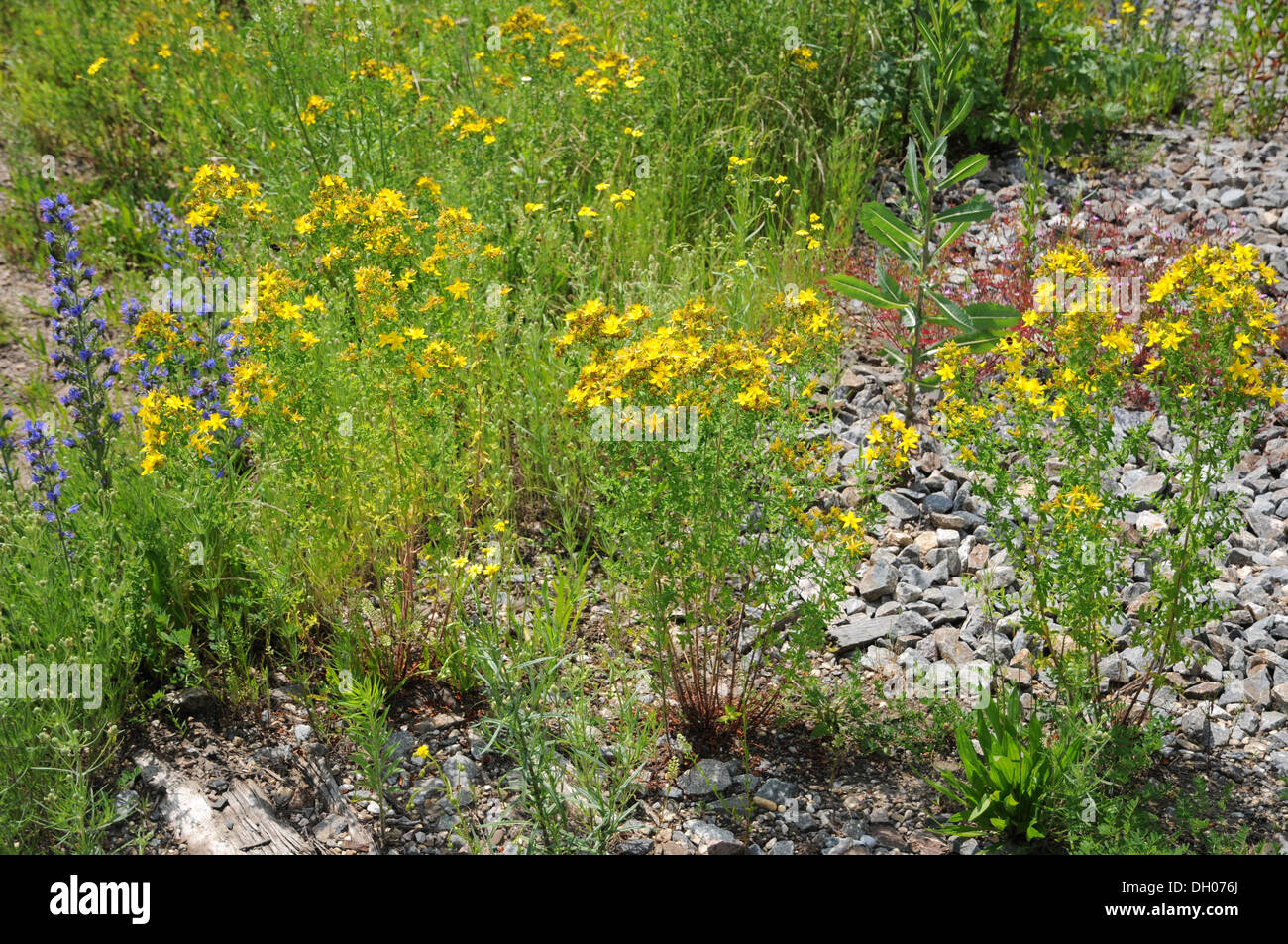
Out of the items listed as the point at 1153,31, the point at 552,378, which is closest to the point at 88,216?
the point at 552,378

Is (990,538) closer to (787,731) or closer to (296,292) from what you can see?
(787,731)

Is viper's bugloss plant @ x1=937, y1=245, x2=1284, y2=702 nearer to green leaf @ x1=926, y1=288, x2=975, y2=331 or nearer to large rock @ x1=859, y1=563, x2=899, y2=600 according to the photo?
large rock @ x1=859, y1=563, x2=899, y2=600

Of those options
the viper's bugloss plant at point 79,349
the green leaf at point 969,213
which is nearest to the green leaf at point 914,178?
the green leaf at point 969,213

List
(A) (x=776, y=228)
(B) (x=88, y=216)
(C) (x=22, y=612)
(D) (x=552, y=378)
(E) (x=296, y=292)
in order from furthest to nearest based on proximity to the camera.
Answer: (B) (x=88, y=216) < (A) (x=776, y=228) < (D) (x=552, y=378) < (E) (x=296, y=292) < (C) (x=22, y=612)

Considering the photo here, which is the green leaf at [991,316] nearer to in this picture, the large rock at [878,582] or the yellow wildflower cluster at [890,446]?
the large rock at [878,582]

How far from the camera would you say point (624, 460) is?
2.66 m

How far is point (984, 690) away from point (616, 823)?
40.0 inches

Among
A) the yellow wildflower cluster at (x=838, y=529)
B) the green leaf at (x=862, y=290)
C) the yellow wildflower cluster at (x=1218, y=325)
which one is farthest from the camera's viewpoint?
the green leaf at (x=862, y=290)

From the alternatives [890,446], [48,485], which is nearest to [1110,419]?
[890,446]

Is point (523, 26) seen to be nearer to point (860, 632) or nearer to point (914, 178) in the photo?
point (914, 178)

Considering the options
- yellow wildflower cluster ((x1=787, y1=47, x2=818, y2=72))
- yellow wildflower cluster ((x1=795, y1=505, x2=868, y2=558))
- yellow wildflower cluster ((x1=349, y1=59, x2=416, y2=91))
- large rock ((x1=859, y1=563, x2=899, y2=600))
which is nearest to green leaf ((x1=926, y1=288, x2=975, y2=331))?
large rock ((x1=859, y1=563, x2=899, y2=600))

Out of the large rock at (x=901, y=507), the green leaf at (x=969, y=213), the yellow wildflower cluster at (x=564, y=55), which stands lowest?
the large rock at (x=901, y=507)
